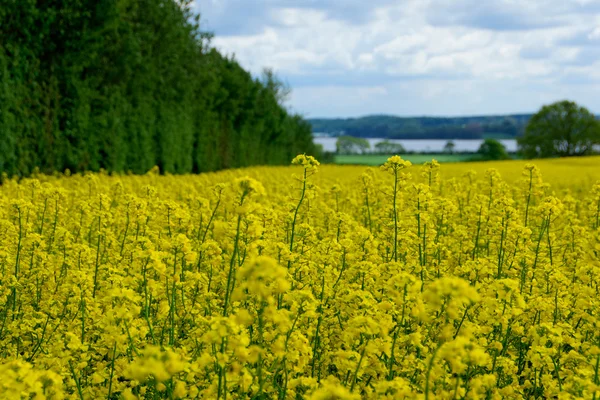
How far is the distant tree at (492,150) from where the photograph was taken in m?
65.5

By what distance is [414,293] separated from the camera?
2.81m

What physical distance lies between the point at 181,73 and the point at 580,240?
1703cm

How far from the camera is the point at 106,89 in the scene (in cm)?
1541

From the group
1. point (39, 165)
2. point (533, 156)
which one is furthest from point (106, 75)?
point (533, 156)

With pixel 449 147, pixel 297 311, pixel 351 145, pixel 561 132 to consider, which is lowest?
pixel 297 311

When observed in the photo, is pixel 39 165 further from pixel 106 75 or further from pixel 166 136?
pixel 166 136

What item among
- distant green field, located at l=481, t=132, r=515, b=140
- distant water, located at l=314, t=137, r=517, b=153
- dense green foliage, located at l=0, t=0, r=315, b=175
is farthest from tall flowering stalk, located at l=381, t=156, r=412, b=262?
distant green field, located at l=481, t=132, r=515, b=140

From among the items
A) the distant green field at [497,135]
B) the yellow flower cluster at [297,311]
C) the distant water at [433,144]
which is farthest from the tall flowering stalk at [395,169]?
the distant green field at [497,135]

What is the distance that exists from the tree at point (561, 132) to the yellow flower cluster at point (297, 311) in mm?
60037

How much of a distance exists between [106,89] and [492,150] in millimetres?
58446

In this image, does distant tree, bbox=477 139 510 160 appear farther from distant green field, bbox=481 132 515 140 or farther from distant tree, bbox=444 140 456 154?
distant green field, bbox=481 132 515 140

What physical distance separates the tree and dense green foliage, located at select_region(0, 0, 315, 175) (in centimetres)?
4522

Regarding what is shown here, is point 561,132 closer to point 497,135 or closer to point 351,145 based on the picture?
point 497,135

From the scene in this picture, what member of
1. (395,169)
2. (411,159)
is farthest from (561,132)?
(395,169)
